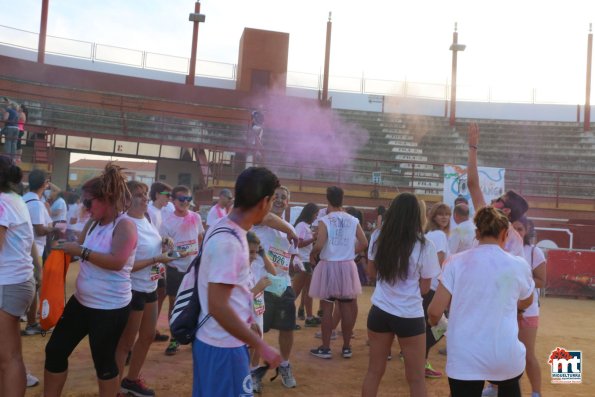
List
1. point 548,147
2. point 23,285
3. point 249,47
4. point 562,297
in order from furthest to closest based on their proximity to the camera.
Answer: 1. point 249,47
2. point 548,147
3. point 562,297
4. point 23,285

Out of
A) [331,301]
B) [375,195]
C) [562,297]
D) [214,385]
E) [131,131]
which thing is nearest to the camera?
[214,385]

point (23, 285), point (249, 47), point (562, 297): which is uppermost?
point (249, 47)

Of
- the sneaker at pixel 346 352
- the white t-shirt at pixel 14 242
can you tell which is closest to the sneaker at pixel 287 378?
the sneaker at pixel 346 352

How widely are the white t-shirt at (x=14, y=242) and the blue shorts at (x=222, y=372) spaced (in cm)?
170

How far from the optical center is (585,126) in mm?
24656

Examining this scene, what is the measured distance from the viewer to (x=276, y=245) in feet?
15.5

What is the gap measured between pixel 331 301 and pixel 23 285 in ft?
11.0

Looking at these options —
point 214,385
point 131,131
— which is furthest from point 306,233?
point 131,131

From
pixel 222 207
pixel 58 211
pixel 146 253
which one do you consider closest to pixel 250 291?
pixel 146 253

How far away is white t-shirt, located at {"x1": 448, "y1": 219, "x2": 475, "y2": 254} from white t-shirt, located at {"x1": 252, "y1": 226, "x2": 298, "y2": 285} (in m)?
2.29

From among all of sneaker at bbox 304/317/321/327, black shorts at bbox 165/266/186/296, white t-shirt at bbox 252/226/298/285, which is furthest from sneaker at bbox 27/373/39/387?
sneaker at bbox 304/317/321/327

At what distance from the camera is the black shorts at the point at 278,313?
4.67 metres

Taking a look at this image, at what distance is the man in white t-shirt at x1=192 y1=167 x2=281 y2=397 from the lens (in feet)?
7.18

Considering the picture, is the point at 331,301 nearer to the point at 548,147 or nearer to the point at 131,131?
the point at 131,131
